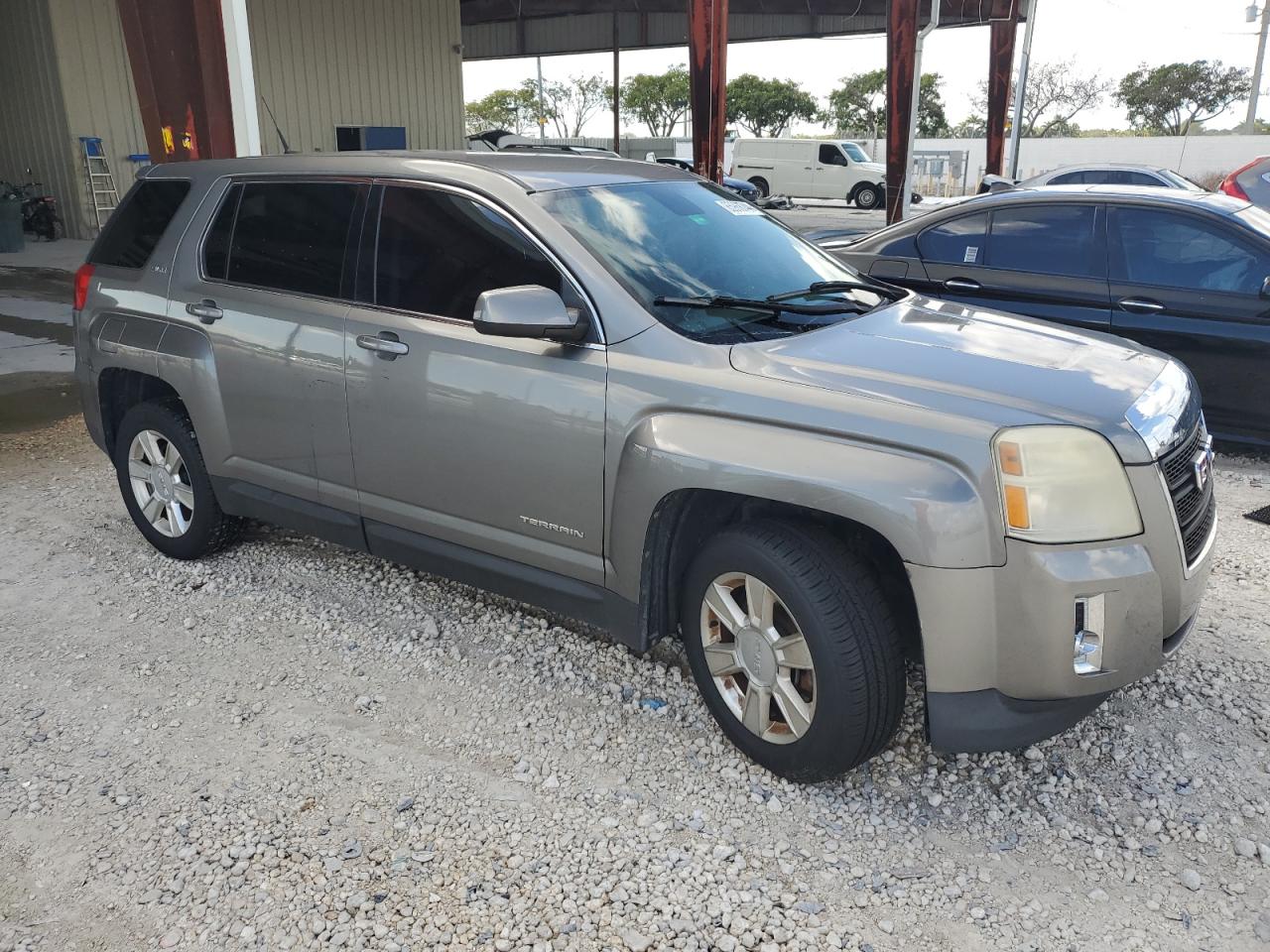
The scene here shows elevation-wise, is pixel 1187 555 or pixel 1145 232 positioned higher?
pixel 1145 232

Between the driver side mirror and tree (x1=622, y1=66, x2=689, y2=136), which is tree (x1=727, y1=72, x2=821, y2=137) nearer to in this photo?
tree (x1=622, y1=66, x2=689, y2=136)

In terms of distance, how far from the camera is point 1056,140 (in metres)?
38.9

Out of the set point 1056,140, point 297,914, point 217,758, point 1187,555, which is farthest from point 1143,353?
point 1056,140

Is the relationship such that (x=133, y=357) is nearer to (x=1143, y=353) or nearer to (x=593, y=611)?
(x=593, y=611)

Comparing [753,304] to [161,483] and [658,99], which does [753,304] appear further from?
[658,99]

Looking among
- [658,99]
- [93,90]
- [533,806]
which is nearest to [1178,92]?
[658,99]

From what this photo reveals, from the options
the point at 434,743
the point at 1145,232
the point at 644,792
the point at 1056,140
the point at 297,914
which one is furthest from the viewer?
the point at 1056,140

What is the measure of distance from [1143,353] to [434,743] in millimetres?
2619

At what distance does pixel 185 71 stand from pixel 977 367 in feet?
25.6

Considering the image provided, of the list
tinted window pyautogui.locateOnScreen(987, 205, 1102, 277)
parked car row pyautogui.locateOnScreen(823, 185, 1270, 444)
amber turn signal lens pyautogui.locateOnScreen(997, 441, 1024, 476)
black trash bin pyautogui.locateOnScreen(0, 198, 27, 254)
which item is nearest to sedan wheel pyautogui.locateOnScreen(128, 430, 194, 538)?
amber turn signal lens pyautogui.locateOnScreen(997, 441, 1024, 476)

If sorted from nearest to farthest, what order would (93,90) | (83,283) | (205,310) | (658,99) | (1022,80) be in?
(205,310) → (83,283) → (93,90) → (1022,80) → (658,99)

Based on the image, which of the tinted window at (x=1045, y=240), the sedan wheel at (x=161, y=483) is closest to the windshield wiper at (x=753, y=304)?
the sedan wheel at (x=161, y=483)

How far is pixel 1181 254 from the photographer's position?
18.9 ft

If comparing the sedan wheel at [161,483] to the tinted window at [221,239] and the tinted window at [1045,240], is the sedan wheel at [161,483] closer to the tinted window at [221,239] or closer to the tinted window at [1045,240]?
the tinted window at [221,239]
